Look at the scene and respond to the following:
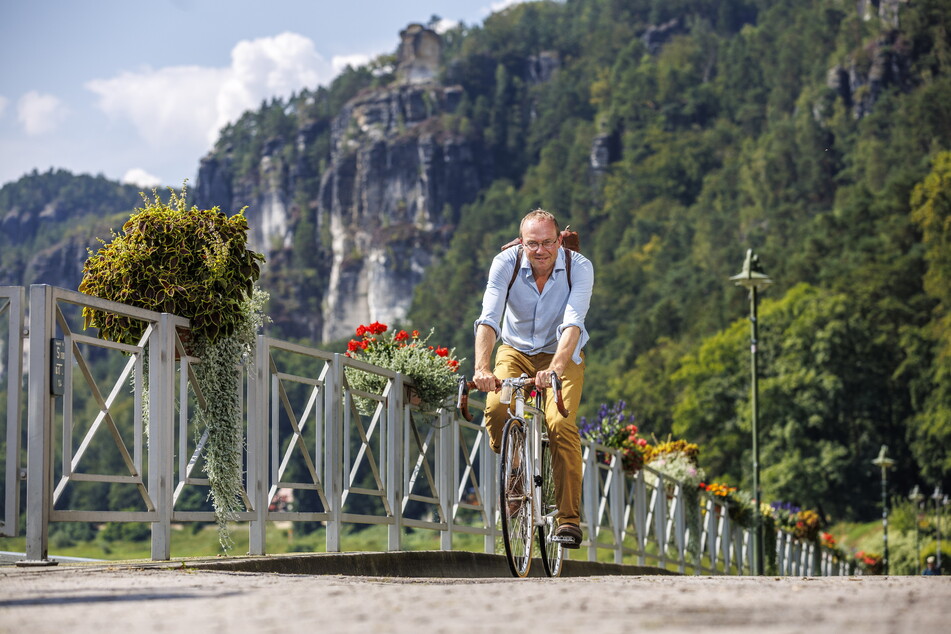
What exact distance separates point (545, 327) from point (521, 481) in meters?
0.82

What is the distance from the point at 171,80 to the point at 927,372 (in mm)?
134528

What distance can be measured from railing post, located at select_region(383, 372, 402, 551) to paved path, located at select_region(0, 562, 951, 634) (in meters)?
3.26

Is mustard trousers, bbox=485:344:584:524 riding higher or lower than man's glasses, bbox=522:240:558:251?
lower

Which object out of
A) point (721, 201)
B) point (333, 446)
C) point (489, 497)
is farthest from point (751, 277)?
point (721, 201)

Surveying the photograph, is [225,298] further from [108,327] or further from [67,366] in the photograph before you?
[67,366]

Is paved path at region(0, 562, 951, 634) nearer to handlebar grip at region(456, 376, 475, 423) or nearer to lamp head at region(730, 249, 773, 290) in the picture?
handlebar grip at region(456, 376, 475, 423)

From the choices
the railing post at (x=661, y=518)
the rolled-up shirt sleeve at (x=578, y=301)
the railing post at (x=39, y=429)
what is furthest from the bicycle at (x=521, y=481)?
the railing post at (x=661, y=518)

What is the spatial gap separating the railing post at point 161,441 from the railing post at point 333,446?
1487mm

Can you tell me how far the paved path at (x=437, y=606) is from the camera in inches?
140

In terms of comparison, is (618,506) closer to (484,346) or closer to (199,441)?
(484,346)

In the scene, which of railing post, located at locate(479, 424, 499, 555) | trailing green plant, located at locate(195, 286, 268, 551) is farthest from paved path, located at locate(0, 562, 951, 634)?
railing post, located at locate(479, 424, 499, 555)

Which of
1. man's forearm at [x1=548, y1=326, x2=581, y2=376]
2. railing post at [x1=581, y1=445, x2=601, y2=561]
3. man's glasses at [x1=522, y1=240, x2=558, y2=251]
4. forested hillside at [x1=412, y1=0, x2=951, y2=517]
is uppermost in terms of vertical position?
forested hillside at [x1=412, y1=0, x2=951, y2=517]

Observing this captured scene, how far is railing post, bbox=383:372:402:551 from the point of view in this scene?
8.48m

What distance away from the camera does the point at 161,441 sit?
249 inches
